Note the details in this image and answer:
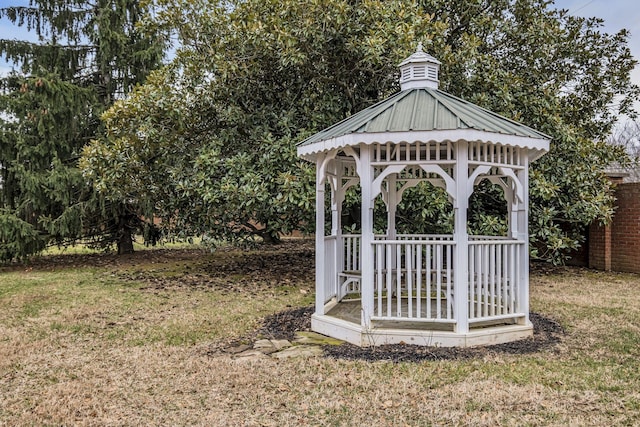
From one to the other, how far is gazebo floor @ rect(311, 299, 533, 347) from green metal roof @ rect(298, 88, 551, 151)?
1.93 m

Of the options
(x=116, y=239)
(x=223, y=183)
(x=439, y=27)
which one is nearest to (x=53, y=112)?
(x=116, y=239)

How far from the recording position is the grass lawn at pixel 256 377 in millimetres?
3463

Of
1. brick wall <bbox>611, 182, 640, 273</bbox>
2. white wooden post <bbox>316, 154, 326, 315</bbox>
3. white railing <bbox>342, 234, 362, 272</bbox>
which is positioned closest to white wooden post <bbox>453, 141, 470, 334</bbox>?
white wooden post <bbox>316, 154, 326, 315</bbox>

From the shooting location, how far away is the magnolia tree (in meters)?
8.63

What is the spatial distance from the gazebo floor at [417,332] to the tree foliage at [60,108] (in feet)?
28.8

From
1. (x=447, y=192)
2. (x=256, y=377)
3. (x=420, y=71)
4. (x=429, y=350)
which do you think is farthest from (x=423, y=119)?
(x=256, y=377)

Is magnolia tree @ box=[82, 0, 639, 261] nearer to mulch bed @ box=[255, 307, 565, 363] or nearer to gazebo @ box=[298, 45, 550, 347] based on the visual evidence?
gazebo @ box=[298, 45, 550, 347]

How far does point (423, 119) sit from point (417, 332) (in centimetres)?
211

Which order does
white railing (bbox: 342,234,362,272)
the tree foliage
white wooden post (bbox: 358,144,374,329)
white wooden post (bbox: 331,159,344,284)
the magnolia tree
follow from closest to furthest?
white wooden post (bbox: 358,144,374,329)
white wooden post (bbox: 331,159,344,284)
white railing (bbox: 342,234,362,272)
the magnolia tree
the tree foliage

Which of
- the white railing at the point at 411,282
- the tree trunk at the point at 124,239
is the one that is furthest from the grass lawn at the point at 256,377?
the tree trunk at the point at 124,239

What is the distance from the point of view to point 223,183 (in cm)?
870

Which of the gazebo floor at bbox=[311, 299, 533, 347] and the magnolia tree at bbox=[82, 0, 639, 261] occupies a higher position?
the magnolia tree at bbox=[82, 0, 639, 261]

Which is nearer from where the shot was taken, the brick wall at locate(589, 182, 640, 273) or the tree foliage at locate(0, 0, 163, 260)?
the brick wall at locate(589, 182, 640, 273)

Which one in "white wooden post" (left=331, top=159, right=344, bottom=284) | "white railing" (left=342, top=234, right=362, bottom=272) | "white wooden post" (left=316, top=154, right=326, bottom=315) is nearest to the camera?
"white wooden post" (left=316, top=154, right=326, bottom=315)
